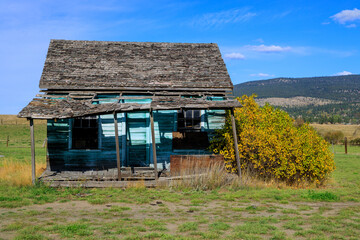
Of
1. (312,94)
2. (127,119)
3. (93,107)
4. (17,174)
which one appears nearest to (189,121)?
(127,119)

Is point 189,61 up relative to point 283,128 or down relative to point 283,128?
up

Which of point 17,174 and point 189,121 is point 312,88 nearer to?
point 189,121

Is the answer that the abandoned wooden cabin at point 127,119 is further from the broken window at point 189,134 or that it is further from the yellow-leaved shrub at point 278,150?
the yellow-leaved shrub at point 278,150

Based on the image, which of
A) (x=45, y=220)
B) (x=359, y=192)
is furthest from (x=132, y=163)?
(x=359, y=192)

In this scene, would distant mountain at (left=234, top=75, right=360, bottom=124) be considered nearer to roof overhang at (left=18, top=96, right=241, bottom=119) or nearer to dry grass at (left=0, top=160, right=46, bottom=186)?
roof overhang at (left=18, top=96, right=241, bottom=119)

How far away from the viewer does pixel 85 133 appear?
14852mm

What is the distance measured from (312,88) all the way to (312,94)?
306 inches

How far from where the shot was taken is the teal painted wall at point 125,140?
14648mm

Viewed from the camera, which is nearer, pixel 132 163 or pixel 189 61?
pixel 132 163

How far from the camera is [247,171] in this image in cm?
1305

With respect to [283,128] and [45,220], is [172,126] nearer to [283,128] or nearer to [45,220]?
[283,128]

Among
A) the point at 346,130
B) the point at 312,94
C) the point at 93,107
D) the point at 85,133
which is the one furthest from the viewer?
the point at 312,94

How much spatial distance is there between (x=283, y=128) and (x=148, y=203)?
21.0ft

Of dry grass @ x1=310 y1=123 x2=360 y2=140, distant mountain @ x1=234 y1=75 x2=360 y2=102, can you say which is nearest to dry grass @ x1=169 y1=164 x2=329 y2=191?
dry grass @ x1=310 y1=123 x2=360 y2=140
